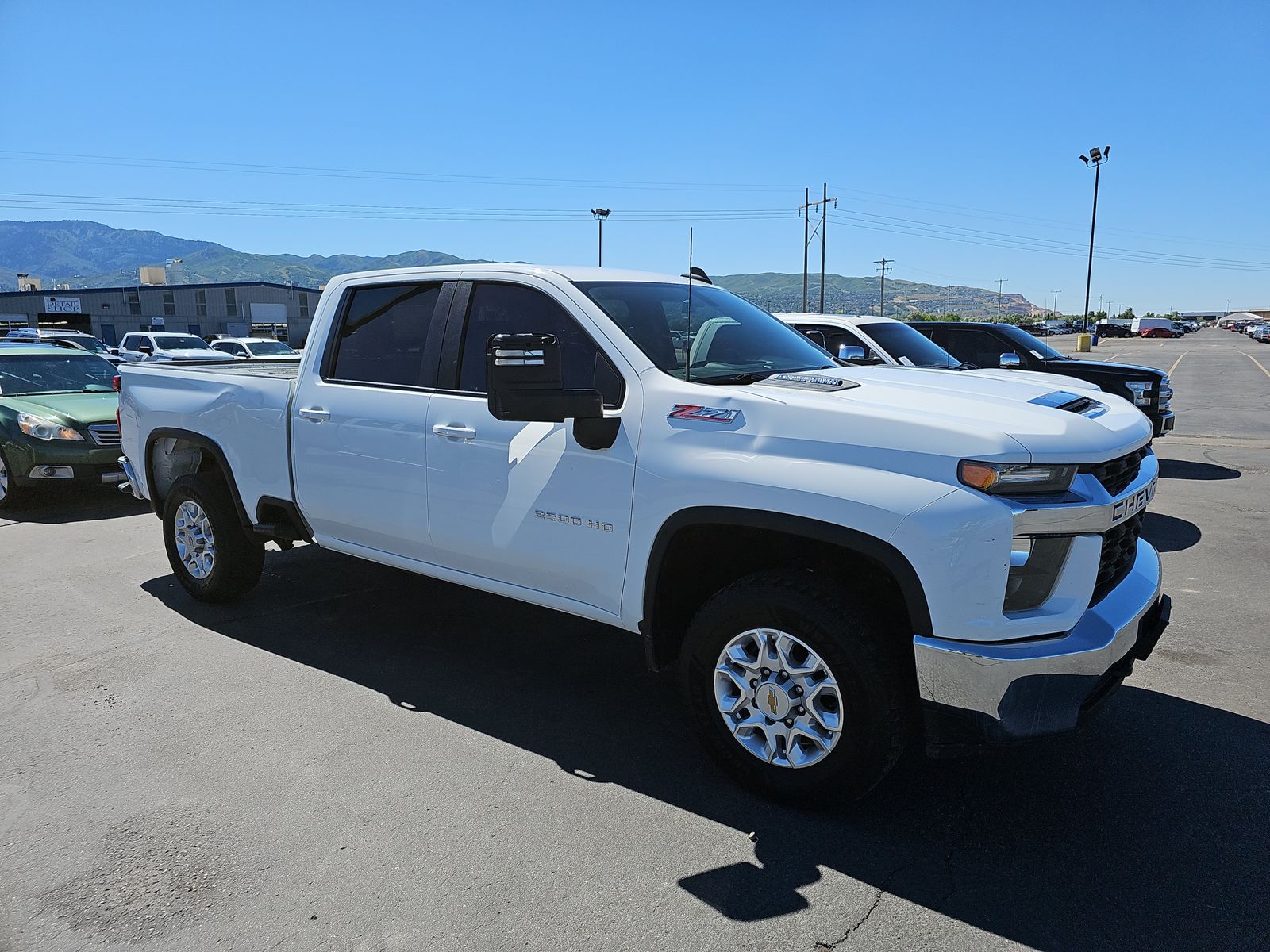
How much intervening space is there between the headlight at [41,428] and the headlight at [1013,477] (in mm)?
8836

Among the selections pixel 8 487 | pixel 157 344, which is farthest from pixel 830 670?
pixel 157 344

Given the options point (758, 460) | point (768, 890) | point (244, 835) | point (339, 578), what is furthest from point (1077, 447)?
point (339, 578)

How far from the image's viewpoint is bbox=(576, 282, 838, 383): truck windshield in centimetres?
363

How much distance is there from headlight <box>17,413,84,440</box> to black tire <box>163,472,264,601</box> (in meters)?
4.05

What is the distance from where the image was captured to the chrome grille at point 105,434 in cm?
877

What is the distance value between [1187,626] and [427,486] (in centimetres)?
434

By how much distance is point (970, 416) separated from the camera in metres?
2.88

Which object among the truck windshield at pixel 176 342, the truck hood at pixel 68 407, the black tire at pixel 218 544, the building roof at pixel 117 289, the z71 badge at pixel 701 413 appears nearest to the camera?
the z71 badge at pixel 701 413

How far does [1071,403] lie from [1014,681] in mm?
1212

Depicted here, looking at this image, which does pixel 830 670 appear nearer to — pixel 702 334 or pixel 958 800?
pixel 958 800

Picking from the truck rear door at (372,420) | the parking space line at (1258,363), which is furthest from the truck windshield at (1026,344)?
the parking space line at (1258,363)

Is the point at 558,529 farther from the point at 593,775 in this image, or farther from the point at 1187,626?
the point at 1187,626

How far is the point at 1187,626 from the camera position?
5074 millimetres

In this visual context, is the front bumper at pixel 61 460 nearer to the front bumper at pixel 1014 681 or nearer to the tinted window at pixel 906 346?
the tinted window at pixel 906 346
